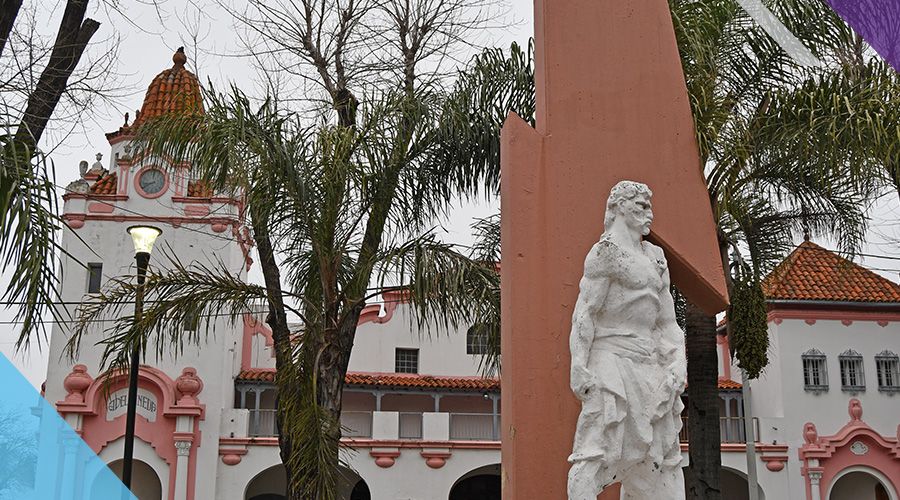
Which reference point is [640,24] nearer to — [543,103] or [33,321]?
A: [543,103]

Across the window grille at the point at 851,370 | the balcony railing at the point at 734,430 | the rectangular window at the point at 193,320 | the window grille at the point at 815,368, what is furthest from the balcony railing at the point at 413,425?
the rectangular window at the point at 193,320

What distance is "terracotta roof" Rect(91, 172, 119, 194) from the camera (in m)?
22.8

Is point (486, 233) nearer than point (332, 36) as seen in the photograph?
Yes

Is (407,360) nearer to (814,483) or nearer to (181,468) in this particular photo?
(181,468)

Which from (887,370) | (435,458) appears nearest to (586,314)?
(435,458)

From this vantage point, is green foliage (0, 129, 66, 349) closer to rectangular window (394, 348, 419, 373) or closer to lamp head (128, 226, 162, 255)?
lamp head (128, 226, 162, 255)

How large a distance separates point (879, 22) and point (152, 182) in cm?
1687

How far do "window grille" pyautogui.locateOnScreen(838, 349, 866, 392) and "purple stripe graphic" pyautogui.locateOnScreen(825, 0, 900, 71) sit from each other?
1531 cm

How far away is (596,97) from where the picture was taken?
776 cm

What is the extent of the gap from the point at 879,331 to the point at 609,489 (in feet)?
64.9

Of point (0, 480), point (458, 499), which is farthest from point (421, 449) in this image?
point (0, 480)

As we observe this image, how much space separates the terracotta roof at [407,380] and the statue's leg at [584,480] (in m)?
17.3

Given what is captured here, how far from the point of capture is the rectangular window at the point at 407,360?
2508 cm

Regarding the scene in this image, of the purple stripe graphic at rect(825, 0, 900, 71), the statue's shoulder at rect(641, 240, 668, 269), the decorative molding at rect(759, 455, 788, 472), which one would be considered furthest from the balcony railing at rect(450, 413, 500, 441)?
the statue's shoulder at rect(641, 240, 668, 269)
